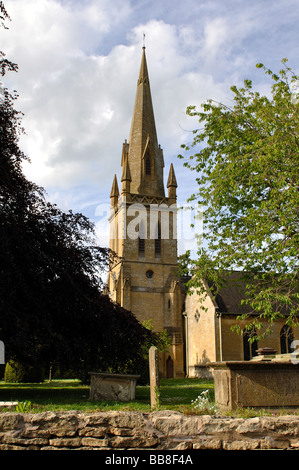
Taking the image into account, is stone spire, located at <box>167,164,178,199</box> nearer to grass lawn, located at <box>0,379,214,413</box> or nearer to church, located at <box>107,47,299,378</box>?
church, located at <box>107,47,299,378</box>

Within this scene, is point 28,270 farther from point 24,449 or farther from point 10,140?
point 24,449

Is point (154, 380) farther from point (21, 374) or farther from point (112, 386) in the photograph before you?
point (21, 374)

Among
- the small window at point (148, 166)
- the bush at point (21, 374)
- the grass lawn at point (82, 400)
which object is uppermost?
the small window at point (148, 166)

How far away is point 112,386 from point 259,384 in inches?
195

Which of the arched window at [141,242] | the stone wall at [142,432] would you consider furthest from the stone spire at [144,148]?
the stone wall at [142,432]

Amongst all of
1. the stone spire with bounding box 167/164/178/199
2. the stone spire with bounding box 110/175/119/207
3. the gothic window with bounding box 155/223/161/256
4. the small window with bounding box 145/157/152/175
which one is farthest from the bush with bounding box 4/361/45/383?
the small window with bounding box 145/157/152/175

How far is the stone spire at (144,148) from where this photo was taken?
43906 millimetres

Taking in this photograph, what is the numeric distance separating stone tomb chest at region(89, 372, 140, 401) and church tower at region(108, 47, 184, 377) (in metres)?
24.5

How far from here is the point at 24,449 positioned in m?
5.05

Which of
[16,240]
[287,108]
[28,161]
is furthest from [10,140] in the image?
[287,108]

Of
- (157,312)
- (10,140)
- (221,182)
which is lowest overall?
(157,312)

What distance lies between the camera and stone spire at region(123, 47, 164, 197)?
43906 mm

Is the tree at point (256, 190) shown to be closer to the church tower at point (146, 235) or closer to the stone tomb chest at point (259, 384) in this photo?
the stone tomb chest at point (259, 384)
